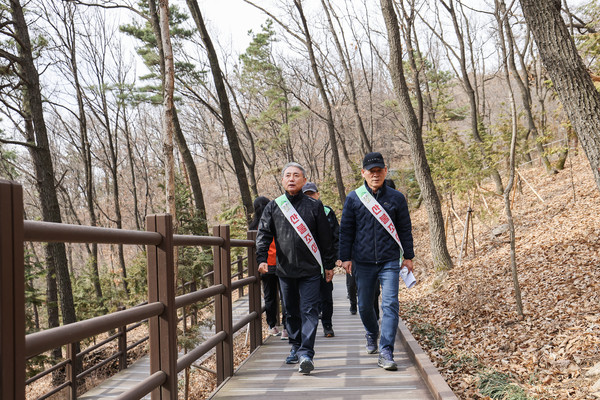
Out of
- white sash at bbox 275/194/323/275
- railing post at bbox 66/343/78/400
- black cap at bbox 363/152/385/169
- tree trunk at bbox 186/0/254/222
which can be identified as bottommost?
railing post at bbox 66/343/78/400

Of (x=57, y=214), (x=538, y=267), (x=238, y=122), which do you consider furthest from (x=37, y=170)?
(x=238, y=122)

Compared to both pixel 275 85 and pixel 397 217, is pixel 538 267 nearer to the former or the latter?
pixel 397 217

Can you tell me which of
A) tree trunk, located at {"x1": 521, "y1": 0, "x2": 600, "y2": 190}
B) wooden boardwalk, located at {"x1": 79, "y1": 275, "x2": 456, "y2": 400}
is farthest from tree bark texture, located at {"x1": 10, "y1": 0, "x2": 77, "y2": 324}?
tree trunk, located at {"x1": 521, "y1": 0, "x2": 600, "y2": 190}

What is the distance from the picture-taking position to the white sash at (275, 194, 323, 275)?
5.02 m

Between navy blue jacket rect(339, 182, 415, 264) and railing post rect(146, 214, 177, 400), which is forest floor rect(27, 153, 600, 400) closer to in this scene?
navy blue jacket rect(339, 182, 415, 264)

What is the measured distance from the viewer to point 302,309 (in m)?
5.01

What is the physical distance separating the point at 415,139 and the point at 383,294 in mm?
7171

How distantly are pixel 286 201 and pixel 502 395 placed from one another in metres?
2.70

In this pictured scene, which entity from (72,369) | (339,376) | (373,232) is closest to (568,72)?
(373,232)

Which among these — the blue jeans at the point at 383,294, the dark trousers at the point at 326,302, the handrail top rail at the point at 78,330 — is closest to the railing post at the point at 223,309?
the blue jeans at the point at 383,294

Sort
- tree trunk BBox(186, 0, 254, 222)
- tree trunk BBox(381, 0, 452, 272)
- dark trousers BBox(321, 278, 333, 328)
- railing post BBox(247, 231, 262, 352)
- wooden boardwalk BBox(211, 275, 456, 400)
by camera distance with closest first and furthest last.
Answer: wooden boardwalk BBox(211, 275, 456, 400)
railing post BBox(247, 231, 262, 352)
dark trousers BBox(321, 278, 333, 328)
tree trunk BBox(381, 0, 452, 272)
tree trunk BBox(186, 0, 254, 222)

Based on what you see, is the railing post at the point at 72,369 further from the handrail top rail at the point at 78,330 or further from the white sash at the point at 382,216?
the handrail top rail at the point at 78,330

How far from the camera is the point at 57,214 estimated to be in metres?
11.7

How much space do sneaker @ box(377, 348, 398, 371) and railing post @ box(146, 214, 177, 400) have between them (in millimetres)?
2205
